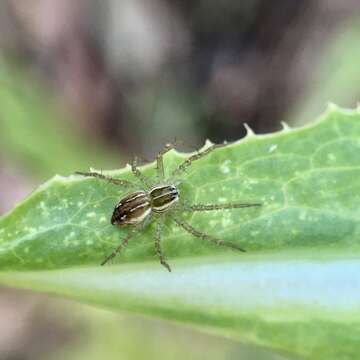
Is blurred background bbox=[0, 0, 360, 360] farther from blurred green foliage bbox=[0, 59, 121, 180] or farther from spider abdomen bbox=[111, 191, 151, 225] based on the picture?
spider abdomen bbox=[111, 191, 151, 225]

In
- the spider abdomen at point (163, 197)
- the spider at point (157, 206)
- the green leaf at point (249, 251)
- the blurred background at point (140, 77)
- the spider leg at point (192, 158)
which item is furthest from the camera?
the blurred background at point (140, 77)

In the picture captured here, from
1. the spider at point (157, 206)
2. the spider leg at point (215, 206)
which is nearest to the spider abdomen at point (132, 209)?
the spider at point (157, 206)

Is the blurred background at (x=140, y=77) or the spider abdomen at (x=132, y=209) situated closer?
the spider abdomen at (x=132, y=209)

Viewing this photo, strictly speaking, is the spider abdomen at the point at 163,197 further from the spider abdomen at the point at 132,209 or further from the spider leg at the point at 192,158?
the spider leg at the point at 192,158

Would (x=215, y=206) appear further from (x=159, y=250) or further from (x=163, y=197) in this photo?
(x=163, y=197)

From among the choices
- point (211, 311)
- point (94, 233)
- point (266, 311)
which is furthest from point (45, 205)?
point (266, 311)

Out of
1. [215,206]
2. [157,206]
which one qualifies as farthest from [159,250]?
[157,206]

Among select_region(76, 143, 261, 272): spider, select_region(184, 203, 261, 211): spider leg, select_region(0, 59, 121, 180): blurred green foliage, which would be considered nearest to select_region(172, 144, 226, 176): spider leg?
select_region(76, 143, 261, 272): spider
